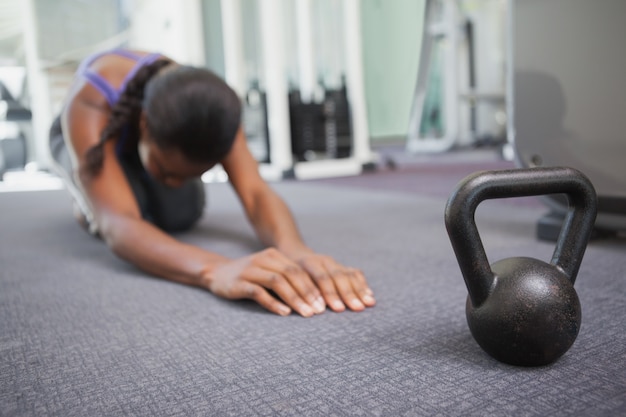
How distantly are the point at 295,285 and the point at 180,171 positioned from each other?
43cm

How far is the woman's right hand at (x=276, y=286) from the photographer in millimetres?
800

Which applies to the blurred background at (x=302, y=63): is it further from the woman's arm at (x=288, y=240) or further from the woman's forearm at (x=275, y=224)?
→ the woman's forearm at (x=275, y=224)

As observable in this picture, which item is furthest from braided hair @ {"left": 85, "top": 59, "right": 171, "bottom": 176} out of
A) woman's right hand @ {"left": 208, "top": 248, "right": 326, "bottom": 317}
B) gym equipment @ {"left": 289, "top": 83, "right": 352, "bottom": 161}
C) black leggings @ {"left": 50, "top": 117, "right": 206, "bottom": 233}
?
gym equipment @ {"left": 289, "top": 83, "right": 352, "bottom": 161}

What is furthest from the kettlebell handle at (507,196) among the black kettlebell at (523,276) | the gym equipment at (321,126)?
the gym equipment at (321,126)

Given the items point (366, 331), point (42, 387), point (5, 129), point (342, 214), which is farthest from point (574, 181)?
point (5, 129)

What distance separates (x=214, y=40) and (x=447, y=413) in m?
3.82

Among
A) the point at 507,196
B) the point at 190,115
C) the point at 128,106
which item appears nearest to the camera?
the point at 507,196

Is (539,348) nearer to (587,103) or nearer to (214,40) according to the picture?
(587,103)

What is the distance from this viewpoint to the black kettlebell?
0.53m

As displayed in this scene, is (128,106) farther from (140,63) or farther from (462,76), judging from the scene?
(462,76)

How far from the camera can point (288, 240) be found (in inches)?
43.1

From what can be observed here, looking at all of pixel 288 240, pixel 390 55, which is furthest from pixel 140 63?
pixel 390 55

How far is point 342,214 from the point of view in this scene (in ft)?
6.12

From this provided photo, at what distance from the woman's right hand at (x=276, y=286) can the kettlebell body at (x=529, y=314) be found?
288mm
